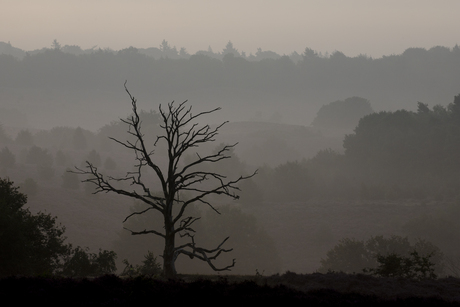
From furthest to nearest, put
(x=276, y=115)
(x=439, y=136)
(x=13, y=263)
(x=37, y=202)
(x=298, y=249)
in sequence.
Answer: (x=276, y=115)
(x=439, y=136)
(x=37, y=202)
(x=298, y=249)
(x=13, y=263)

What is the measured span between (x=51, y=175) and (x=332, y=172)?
5520 centimetres

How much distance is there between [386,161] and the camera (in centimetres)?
8125

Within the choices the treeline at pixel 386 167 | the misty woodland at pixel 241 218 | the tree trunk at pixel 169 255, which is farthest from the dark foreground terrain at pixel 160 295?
the treeline at pixel 386 167

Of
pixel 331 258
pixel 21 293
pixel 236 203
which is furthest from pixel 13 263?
pixel 236 203

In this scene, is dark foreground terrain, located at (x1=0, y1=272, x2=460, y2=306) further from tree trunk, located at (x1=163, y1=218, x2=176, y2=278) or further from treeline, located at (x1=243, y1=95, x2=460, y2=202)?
treeline, located at (x1=243, y1=95, x2=460, y2=202)

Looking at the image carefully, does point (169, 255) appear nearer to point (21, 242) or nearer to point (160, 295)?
point (160, 295)

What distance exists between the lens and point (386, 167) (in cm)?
8188

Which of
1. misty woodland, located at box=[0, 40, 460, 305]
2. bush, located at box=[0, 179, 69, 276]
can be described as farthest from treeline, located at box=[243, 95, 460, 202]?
bush, located at box=[0, 179, 69, 276]

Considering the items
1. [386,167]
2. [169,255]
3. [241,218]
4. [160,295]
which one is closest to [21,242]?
[169,255]

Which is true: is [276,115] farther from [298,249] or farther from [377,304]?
[377,304]

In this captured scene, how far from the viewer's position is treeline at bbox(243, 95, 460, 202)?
72875 mm

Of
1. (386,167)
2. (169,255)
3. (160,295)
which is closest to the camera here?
(160,295)

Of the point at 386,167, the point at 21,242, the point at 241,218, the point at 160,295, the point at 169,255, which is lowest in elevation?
the point at 160,295

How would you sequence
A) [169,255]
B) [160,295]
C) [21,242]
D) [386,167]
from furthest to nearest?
[386,167] → [21,242] → [169,255] → [160,295]
